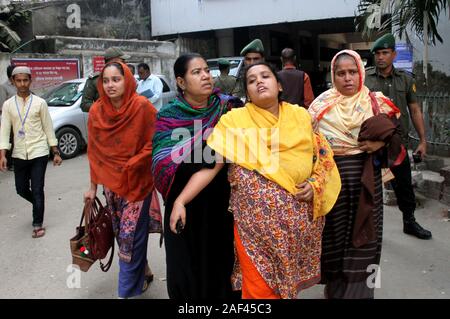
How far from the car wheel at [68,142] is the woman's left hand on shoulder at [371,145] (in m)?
6.85

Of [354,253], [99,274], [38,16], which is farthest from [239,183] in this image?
[38,16]

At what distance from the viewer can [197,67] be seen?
7.81ft

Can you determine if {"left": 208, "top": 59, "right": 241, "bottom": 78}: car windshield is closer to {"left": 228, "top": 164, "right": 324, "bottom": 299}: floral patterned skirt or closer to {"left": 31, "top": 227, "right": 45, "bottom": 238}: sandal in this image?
{"left": 31, "top": 227, "right": 45, "bottom": 238}: sandal

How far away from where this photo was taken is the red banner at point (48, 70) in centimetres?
1021

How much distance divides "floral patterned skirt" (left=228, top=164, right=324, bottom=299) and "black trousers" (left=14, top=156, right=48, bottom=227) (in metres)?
2.99

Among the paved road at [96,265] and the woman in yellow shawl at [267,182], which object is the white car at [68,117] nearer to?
the paved road at [96,265]

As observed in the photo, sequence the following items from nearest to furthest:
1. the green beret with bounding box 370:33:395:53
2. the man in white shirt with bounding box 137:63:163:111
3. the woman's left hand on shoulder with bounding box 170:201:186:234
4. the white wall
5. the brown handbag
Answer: the woman's left hand on shoulder with bounding box 170:201:186:234, the brown handbag, the green beret with bounding box 370:33:395:53, the man in white shirt with bounding box 137:63:163:111, the white wall

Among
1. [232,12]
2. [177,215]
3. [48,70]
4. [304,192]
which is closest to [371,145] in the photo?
[304,192]

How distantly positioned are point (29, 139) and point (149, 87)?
2.52 m

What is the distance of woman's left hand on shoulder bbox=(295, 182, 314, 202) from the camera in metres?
2.24

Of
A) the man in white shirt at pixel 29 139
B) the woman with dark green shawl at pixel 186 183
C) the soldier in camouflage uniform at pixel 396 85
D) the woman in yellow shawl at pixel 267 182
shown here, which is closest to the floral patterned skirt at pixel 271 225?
the woman in yellow shawl at pixel 267 182

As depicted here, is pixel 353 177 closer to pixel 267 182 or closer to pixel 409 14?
pixel 267 182

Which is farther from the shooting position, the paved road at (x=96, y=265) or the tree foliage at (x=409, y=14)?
the tree foliage at (x=409, y=14)

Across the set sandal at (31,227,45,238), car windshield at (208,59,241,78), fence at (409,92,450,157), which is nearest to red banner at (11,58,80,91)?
car windshield at (208,59,241,78)
